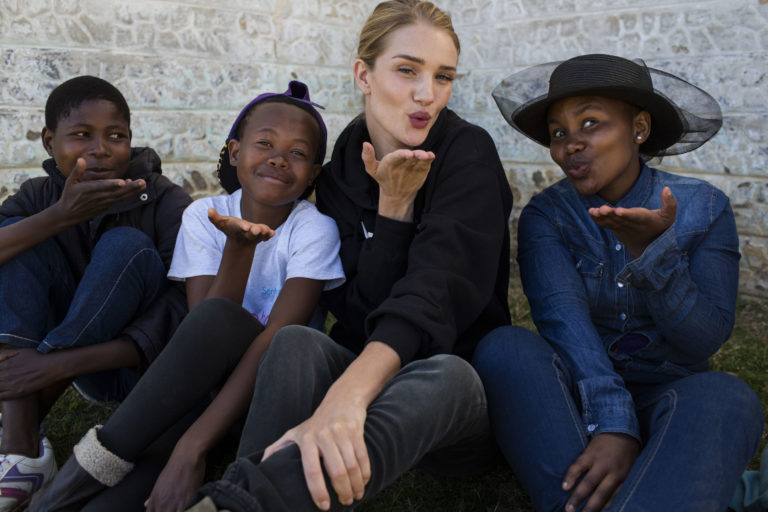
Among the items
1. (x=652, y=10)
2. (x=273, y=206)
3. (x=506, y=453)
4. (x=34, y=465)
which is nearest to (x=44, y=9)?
(x=273, y=206)

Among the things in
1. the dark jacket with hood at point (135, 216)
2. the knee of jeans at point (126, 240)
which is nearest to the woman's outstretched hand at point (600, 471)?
the dark jacket with hood at point (135, 216)

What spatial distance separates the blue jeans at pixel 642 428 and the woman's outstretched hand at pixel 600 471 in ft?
0.11

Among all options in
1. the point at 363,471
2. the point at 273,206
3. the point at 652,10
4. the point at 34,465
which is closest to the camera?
the point at 363,471

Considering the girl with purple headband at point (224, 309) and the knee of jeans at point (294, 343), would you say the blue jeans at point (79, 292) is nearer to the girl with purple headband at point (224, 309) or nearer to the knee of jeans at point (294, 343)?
the girl with purple headband at point (224, 309)

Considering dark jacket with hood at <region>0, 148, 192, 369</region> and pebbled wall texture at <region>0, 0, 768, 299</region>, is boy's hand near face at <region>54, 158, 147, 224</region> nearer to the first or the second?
dark jacket with hood at <region>0, 148, 192, 369</region>

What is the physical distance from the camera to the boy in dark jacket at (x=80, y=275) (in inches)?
87.9

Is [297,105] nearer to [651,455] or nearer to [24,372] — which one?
[24,372]

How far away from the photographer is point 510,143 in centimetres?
577

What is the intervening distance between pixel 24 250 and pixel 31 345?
35 cm

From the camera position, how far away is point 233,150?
259cm

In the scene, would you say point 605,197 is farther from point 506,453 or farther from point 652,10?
point 652,10

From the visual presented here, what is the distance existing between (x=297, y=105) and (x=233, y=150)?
12.4 inches

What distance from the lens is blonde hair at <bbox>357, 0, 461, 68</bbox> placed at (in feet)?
7.59

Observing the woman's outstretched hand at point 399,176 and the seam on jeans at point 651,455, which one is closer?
the seam on jeans at point 651,455
